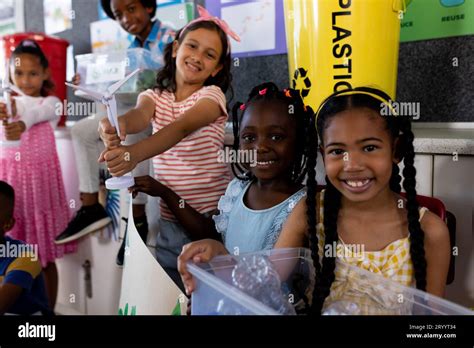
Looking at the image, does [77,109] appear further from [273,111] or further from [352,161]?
[352,161]

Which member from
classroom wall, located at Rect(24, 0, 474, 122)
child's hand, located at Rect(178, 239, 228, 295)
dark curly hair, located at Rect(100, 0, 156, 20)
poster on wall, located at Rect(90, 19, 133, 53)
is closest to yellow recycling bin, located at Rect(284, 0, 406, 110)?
classroom wall, located at Rect(24, 0, 474, 122)

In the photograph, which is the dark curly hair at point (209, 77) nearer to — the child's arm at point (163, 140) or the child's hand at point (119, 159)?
the child's arm at point (163, 140)

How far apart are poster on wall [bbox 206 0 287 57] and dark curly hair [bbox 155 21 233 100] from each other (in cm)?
13

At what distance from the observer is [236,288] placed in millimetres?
406

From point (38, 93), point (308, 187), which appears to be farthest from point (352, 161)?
point (38, 93)

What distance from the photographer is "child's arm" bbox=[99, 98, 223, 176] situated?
507 millimetres

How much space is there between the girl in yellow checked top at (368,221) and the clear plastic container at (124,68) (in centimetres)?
42

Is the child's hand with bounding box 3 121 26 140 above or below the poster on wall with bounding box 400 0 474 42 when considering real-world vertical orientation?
below

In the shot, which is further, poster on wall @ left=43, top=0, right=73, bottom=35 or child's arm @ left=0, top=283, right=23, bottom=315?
poster on wall @ left=43, top=0, right=73, bottom=35

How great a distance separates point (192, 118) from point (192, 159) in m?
0.07

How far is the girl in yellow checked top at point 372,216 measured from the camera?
45 cm

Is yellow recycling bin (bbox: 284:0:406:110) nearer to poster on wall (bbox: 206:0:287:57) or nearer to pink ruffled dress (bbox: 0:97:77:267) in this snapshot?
poster on wall (bbox: 206:0:287:57)

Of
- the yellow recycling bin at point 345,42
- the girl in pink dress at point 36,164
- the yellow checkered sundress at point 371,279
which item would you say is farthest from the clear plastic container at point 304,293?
the girl in pink dress at point 36,164

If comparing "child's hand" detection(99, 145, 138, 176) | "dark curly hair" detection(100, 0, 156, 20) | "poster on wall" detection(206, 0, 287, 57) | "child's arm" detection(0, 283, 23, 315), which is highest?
"dark curly hair" detection(100, 0, 156, 20)
